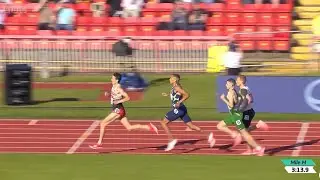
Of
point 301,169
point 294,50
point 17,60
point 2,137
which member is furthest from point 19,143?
point 294,50

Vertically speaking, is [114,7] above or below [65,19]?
above

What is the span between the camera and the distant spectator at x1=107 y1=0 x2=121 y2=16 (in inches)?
1372

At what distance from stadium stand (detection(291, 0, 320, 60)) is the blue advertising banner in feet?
16.3

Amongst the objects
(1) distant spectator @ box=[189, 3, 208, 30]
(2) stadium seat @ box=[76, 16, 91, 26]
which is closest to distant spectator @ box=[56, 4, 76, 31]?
(2) stadium seat @ box=[76, 16, 91, 26]

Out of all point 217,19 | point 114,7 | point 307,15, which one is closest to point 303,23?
point 307,15

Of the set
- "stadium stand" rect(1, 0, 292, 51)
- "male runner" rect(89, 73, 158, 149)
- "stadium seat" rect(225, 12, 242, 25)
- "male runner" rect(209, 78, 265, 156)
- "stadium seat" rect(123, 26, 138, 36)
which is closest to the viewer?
"male runner" rect(209, 78, 265, 156)

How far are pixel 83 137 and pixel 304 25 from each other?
12982mm

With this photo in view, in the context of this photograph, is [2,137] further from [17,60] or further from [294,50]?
[294,50]

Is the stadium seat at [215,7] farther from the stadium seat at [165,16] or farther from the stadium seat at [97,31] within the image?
the stadium seat at [97,31]

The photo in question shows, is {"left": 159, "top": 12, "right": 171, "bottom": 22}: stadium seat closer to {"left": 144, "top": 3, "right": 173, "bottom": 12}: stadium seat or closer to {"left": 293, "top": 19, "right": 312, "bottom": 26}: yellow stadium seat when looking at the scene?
{"left": 144, "top": 3, "right": 173, "bottom": 12}: stadium seat

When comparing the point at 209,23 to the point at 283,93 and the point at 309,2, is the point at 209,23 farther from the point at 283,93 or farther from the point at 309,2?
the point at 283,93

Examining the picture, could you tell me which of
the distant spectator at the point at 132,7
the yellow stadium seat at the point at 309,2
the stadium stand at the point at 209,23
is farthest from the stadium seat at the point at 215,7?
the yellow stadium seat at the point at 309,2

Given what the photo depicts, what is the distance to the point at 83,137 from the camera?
2250 centimetres

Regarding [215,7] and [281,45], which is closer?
[281,45]
